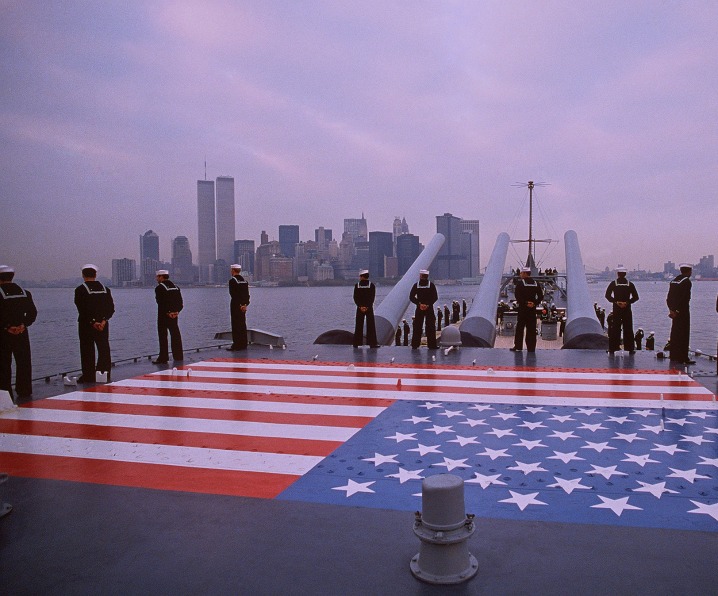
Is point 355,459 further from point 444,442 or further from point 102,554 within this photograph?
point 102,554

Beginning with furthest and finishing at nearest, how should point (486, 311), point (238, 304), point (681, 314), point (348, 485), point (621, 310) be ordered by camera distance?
point (486, 311)
point (238, 304)
point (621, 310)
point (681, 314)
point (348, 485)

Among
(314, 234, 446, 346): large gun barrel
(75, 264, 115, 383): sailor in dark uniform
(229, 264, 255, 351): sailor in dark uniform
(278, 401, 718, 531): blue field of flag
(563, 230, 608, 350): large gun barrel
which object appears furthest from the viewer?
(314, 234, 446, 346): large gun barrel

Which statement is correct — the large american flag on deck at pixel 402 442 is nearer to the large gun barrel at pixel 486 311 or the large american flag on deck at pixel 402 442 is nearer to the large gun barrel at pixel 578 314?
the large gun barrel at pixel 578 314

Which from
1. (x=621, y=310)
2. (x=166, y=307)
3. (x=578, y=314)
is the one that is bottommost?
(x=578, y=314)

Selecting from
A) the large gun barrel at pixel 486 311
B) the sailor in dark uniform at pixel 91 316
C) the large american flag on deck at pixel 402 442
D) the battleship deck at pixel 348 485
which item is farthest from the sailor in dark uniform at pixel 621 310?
the sailor in dark uniform at pixel 91 316

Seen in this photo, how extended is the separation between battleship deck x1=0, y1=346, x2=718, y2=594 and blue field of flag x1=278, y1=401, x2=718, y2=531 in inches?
0.8

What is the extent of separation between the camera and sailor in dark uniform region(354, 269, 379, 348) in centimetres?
1174

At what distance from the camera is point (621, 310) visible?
10508mm

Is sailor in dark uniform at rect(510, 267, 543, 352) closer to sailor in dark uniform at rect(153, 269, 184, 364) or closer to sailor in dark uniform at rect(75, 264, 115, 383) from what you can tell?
sailor in dark uniform at rect(153, 269, 184, 364)

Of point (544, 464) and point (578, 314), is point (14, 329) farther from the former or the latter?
point (578, 314)

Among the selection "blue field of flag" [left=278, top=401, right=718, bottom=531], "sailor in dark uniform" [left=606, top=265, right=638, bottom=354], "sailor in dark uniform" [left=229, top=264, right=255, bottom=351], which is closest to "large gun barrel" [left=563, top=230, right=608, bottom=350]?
"sailor in dark uniform" [left=606, top=265, right=638, bottom=354]

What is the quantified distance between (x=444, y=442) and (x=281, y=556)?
7.88 feet

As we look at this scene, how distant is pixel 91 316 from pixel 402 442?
17.7 feet

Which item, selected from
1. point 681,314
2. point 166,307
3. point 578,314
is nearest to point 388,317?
point 578,314
